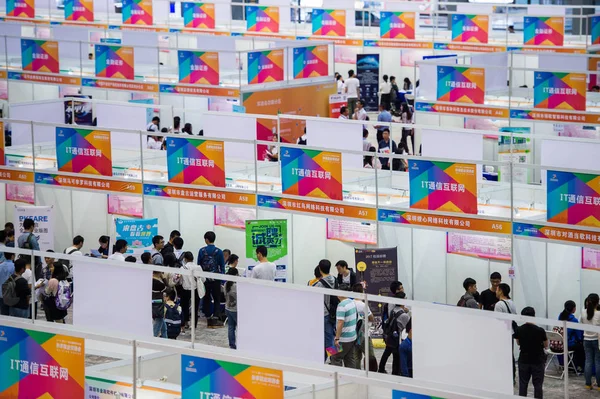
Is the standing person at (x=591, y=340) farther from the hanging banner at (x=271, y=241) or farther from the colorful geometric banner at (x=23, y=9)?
the colorful geometric banner at (x=23, y=9)

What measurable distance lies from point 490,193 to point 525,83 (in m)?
13.6

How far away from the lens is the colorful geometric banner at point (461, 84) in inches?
878

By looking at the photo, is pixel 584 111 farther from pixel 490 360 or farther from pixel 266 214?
pixel 490 360

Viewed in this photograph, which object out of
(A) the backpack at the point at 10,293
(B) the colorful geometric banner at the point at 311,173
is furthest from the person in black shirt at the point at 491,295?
(A) the backpack at the point at 10,293

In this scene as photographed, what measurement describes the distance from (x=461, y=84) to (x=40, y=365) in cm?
1381

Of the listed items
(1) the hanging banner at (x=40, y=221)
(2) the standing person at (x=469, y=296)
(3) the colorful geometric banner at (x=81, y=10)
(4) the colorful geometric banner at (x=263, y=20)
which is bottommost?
(2) the standing person at (x=469, y=296)

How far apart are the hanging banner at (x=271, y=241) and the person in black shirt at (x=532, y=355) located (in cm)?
427

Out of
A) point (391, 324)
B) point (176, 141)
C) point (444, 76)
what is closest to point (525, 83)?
point (444, 76)

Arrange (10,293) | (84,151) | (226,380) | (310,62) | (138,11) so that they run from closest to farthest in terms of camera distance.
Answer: (226,380)
(10,293)
(84,151)
(310,62)
(138,11)

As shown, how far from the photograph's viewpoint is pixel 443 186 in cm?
1541

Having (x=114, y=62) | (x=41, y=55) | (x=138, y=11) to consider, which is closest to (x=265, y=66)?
(x=114, y=62)

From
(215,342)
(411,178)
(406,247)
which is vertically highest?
(411,178)

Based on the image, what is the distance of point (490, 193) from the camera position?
650 inches

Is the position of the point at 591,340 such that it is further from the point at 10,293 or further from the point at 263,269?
the point at 10,293
